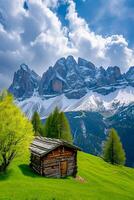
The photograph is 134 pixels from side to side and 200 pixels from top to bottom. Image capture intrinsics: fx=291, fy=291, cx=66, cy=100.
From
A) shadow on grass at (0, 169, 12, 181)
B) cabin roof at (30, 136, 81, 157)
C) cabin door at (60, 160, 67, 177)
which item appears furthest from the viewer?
cabin door at (60, 160, 67, 177)

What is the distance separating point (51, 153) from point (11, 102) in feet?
40.0

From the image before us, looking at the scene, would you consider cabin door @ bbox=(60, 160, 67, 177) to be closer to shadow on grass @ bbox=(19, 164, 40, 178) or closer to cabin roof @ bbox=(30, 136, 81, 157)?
cabin roof @ bbox=(30, 136, 81, 157)

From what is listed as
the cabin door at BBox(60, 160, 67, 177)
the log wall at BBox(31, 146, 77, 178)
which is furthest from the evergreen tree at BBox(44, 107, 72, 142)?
the cabin door at BBox(60, 160, 67, 177)

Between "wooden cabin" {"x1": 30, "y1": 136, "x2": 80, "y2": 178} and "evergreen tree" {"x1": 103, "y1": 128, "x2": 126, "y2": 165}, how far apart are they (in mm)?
48479

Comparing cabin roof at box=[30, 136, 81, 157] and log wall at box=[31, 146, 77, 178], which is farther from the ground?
cabin roof at box=[30, 136, 81, 157]

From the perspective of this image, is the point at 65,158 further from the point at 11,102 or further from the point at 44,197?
the point at 44,197

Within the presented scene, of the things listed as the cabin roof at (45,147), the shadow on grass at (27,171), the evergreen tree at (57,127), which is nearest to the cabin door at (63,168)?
the cabin roof at (45,147)

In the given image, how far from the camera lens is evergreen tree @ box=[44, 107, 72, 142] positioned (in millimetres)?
93250

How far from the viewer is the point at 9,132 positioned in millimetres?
39250

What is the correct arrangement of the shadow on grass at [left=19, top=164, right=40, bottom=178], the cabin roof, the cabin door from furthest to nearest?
the cabin door, the cabin roof, the shadow on grass at [left=19, top=164, right=40, bottom=178]

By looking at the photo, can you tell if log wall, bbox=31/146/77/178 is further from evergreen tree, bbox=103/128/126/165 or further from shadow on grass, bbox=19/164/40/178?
evergreen tree, bbox=103/128/126/165

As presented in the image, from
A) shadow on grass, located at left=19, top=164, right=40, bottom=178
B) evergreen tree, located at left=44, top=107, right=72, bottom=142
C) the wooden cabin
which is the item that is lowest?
shadow on grass, located at left=19, top=164, right=40, bottom=178

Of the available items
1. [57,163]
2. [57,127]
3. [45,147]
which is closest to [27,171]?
[45,147]

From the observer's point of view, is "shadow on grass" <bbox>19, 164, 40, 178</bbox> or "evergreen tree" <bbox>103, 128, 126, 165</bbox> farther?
"evergreen tree" <bbox>103, 128, 126, 165</bbox>
